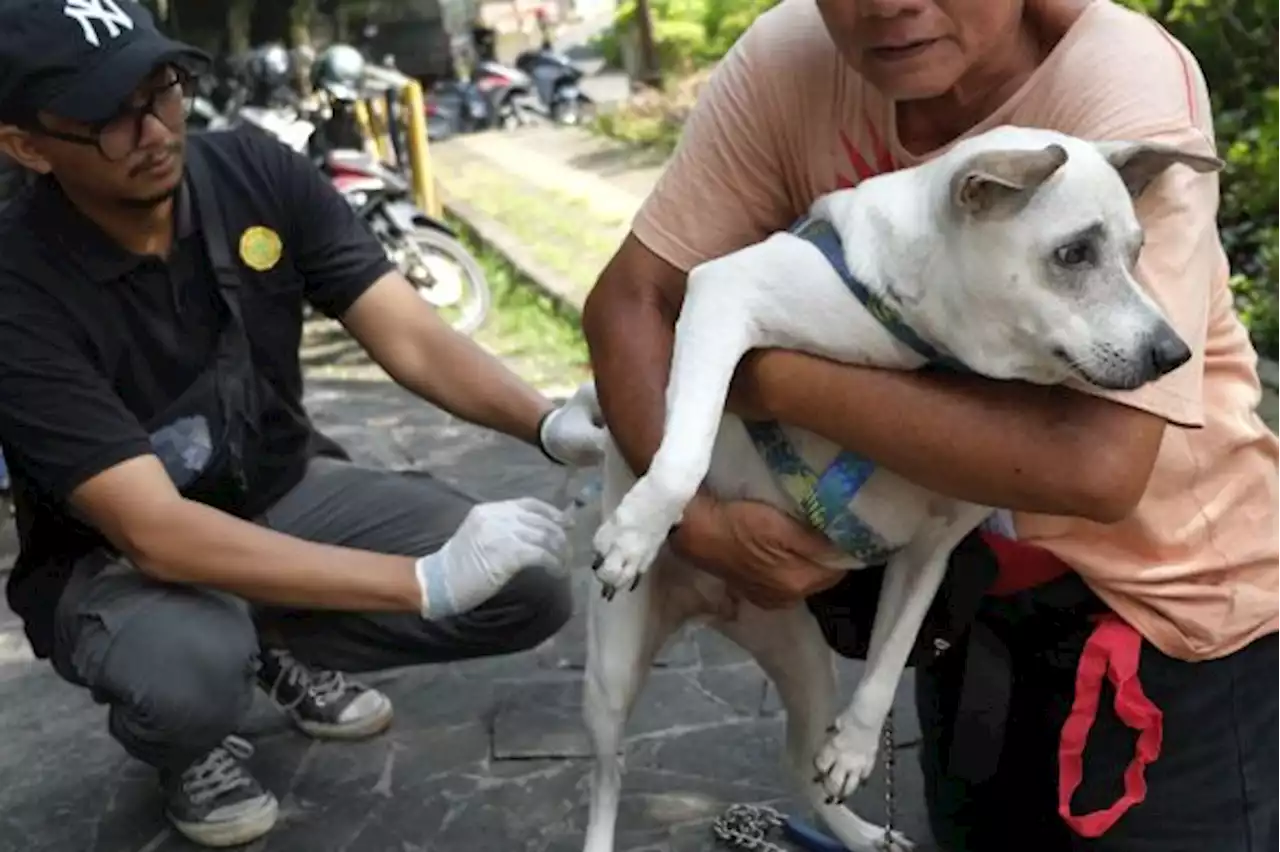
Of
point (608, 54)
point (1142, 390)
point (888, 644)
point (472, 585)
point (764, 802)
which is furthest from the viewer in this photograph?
point (608, 54)

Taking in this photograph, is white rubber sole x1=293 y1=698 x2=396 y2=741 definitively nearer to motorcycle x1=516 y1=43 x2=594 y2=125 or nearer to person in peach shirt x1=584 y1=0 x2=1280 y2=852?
person in peach shirt x1=584 y1=0 x2=1280 y2=852

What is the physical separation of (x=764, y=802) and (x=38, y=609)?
1.59 m

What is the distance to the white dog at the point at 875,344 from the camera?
2043 millimetres

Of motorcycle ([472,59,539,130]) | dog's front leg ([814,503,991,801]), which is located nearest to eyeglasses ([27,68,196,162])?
dog's front leg ([814,503,991,801])

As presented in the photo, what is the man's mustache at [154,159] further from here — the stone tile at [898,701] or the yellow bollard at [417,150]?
the yellow bollard at [417,150]

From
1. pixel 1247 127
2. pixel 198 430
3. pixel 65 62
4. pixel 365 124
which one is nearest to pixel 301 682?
pixel 198 430

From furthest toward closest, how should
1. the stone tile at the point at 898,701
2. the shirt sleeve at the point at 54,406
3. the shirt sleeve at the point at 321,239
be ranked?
the stone tile at the point at 898,701 < the shirt sleeve at the point at 321,239 < the shirt sleeve at the point at 54,406

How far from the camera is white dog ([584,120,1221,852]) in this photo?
2043mm

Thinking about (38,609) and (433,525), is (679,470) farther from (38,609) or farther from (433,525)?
(38,609)

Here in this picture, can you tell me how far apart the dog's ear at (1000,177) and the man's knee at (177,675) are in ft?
5.92

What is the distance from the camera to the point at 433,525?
3.62 meters

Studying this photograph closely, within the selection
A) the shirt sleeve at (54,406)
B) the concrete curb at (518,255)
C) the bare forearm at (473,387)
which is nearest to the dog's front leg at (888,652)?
the bare forearm at (473,387)

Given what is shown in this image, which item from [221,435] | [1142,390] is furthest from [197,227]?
[1142,390]

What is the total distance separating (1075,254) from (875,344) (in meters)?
0.35
